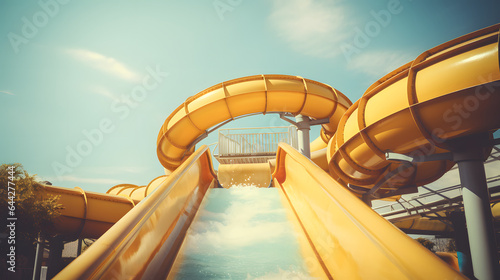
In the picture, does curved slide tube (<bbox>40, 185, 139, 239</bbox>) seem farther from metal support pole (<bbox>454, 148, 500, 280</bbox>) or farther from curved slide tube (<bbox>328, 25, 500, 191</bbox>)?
metal support pole (<bbox>454, 148, 500, 280</bbox>)

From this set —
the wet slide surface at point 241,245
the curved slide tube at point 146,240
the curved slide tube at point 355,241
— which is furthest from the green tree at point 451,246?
Result: the curved slide tube at point 146,240

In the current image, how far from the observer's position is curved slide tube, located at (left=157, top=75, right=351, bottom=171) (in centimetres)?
773

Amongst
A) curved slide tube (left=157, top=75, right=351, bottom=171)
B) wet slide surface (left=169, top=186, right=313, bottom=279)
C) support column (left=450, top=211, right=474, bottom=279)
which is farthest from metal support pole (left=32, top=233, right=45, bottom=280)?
support column (left=450, top=211, right=474, bottom=279)

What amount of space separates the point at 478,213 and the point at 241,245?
12.1 feet

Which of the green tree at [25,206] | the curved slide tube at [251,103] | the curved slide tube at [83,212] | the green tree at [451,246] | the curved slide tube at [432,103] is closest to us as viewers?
the curved slide tube at [432,103]

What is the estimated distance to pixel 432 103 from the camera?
3400 millimetres

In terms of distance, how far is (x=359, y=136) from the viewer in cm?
475

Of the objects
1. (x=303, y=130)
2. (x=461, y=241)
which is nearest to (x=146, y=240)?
(x=303, y=130)

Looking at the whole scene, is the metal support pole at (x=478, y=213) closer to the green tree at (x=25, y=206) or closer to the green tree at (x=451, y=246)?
the green tree at (x=25, y=206)

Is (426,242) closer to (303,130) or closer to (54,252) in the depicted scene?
(303,130)

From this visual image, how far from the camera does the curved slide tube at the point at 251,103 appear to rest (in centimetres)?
773

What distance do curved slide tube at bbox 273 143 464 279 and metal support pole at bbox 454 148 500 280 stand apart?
2.76m

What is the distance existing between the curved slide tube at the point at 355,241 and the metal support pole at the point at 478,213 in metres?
2.76

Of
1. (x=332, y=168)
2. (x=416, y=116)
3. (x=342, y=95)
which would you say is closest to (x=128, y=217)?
(x=416, y=116)
